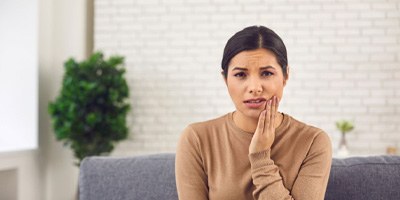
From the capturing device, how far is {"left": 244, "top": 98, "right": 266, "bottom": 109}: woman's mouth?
1566mm

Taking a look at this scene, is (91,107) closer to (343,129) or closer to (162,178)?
(343,129)

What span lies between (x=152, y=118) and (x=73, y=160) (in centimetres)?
85

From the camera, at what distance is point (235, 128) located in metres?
1.71

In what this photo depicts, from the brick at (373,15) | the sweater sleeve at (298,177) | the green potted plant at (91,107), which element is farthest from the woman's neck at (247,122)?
the brick at (373,15)

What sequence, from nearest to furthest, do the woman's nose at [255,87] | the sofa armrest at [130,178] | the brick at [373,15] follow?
1. the woman's nose at [255,87]
2. the sofa armrest at [130,178]
3. the brick at [373,15]

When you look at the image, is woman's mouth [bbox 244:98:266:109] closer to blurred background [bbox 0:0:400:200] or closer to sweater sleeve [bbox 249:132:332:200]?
sweater sleeve [bbox 249:132:332:200]

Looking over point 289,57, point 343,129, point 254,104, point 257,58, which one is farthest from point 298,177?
point 289,57

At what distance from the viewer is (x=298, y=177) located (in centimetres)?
162

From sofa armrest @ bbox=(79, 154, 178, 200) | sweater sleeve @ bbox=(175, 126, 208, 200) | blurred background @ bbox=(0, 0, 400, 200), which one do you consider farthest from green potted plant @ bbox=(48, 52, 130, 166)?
sweater sleeve @ bbox=(175, 126, 208, 200)

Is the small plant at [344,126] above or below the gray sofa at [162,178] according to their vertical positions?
below

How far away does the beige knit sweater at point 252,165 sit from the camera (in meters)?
1.59

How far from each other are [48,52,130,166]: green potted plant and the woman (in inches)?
129

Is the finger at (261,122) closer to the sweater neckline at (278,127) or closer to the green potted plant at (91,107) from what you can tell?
the sweater neckline at (278,127)

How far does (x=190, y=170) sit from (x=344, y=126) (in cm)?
378
